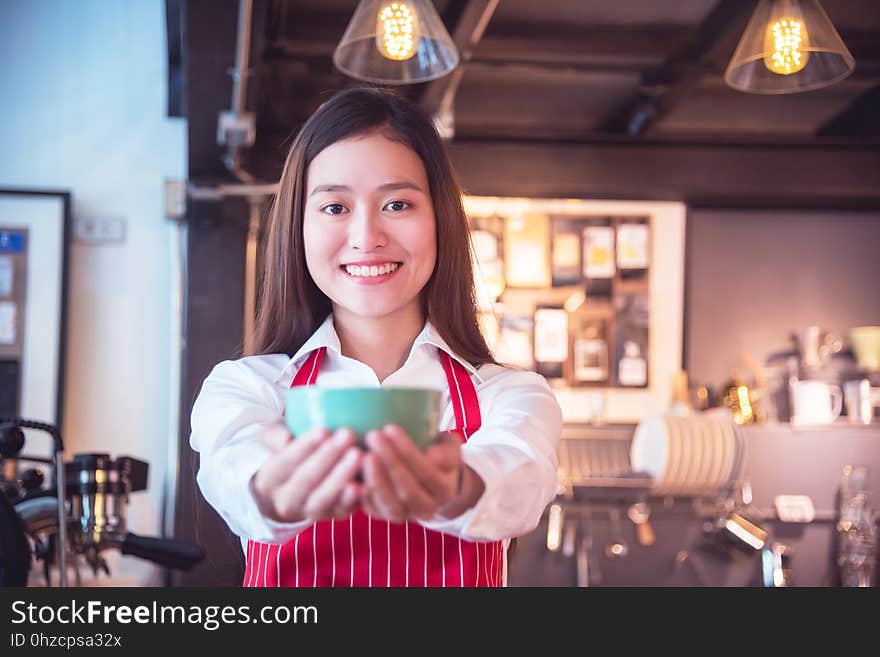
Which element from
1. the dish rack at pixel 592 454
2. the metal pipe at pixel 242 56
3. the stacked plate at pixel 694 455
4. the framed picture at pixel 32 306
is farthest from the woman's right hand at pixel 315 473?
the framed picture at pixel 32 306

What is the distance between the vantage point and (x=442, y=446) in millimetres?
693

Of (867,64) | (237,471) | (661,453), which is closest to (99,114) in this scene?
(661,453)

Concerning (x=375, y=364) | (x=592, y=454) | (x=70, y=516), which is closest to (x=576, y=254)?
(x=592, y=454)

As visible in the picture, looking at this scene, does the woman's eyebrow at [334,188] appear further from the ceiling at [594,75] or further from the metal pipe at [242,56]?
the ceiling at [594,75]

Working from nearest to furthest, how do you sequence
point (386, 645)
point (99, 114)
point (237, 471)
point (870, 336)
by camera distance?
1. point (386, 645)
2. point (237, 471)
3. point (99, 114)
4. point (870, 336)

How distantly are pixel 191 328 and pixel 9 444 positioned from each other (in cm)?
249

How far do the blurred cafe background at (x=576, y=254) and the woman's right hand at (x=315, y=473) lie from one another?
2694 mm

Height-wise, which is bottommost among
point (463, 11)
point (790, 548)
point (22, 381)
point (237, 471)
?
point (790, 548)

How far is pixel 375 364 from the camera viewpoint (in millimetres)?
1146

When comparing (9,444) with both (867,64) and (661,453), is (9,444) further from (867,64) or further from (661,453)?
(867,64)

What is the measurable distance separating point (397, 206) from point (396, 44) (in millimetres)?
1270

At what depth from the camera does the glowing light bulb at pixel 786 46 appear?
219 centimetres

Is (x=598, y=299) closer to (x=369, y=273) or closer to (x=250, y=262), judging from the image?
(x=250, y=262)

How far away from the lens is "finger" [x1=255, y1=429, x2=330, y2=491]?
652 millimetres
